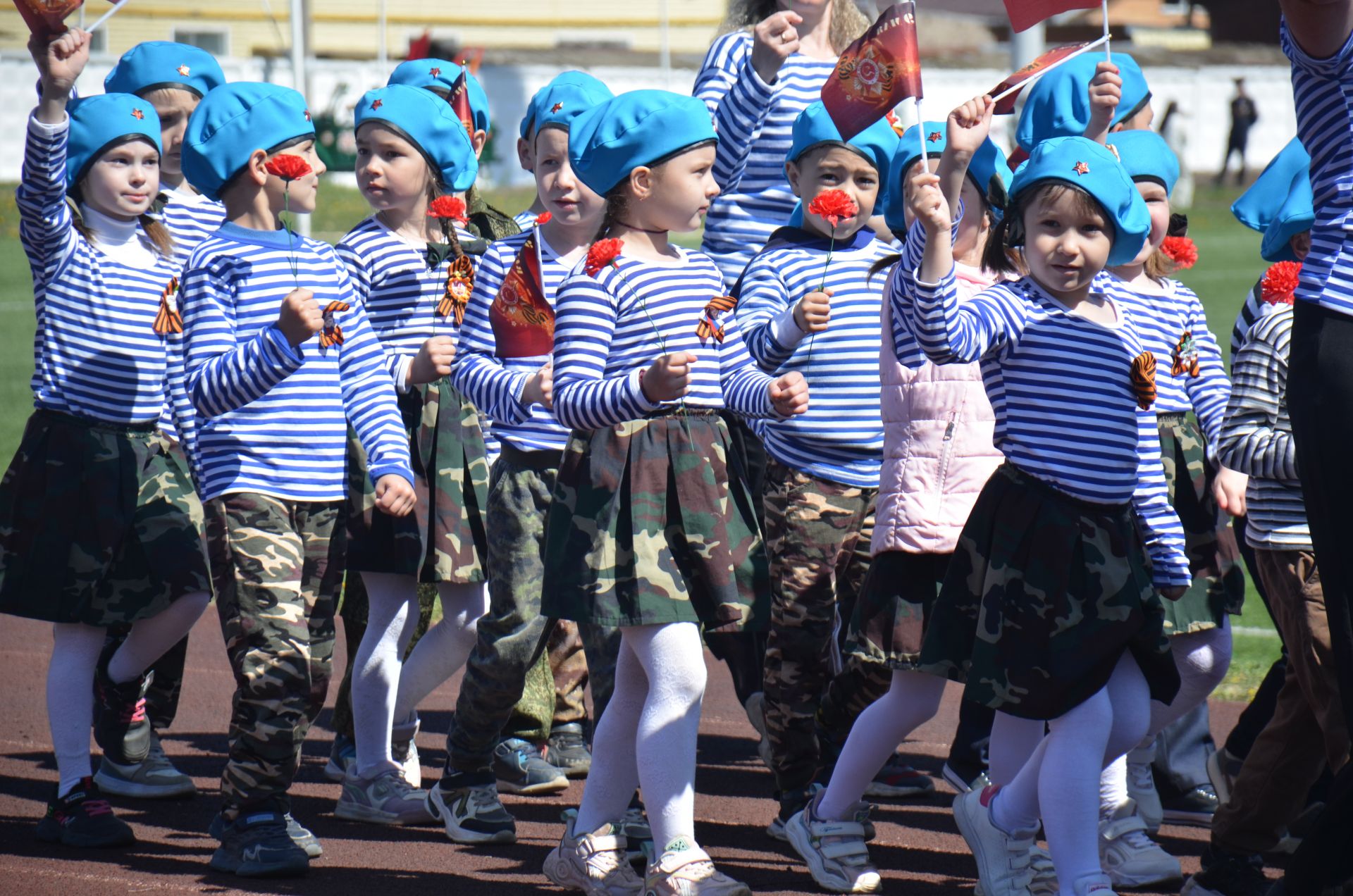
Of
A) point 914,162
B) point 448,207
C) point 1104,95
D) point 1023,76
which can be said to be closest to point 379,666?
point 448,207

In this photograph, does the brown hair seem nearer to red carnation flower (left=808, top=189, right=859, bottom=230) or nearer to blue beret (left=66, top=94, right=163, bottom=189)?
red carnation flower (left=808, top=189, right=859, bottom=230)

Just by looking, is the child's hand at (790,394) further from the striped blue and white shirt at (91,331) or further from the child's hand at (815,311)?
the striped blue and white shirt at (91,331)

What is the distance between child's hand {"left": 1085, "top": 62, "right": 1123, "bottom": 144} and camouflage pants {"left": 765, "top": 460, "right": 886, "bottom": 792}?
138 cm

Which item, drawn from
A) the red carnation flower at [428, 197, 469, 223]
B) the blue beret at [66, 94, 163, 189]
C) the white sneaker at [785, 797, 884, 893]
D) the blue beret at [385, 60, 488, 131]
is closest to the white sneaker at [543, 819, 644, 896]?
the white sneaker at [785, 797, 884, 893]

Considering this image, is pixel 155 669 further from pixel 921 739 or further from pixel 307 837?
pixel 921 739

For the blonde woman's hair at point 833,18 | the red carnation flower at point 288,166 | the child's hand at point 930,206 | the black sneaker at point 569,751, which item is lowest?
the black sneaker at point 569,751

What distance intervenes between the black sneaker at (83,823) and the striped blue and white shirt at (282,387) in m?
0.94

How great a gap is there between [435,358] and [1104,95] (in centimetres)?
218

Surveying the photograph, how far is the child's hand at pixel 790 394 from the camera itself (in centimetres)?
422

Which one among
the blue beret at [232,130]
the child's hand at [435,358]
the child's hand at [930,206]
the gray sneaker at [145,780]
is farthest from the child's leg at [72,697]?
the child's hand at [930,206]

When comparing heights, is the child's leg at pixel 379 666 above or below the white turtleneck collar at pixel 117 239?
below

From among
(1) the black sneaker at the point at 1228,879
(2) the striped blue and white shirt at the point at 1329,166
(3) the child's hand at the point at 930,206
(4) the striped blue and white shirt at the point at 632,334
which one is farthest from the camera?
(1) the black sneaker at the point at 1228,879

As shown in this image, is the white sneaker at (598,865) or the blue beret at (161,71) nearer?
the white sneaker at (598,865)

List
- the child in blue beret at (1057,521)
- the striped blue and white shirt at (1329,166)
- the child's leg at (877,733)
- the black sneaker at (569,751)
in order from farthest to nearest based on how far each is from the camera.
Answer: the black sneaker at (569,751), the child's leg at (877,733), the child in blue beret at (1057,521), the striped blue and white shirt at (1329,166)
